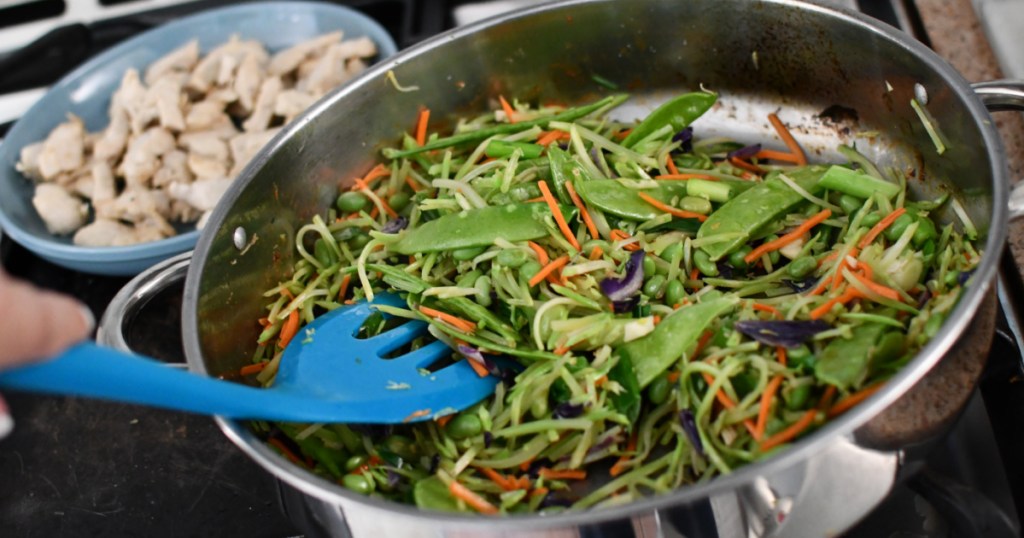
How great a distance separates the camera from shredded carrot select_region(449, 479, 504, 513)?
1.32m

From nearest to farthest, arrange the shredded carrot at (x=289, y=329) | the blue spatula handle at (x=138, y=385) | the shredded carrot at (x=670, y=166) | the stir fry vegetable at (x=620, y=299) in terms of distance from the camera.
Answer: the blue spatula handle at (x=138, y=385), the stir fry vegetable at (x=620, y=299), the shredded carrot at (x=289, y=329), the shredded carrot at (x=670, y=166)

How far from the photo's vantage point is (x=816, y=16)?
1786mm

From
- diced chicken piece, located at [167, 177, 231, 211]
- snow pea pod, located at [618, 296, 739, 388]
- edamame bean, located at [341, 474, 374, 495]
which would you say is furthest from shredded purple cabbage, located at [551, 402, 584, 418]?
diced chicken piece, located at [167, 177, 231, 211]

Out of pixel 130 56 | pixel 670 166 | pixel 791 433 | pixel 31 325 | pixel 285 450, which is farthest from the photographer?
pixel 130 56

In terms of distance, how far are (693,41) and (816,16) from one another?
0.27 metres

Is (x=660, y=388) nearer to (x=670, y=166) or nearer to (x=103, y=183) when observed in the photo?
(x=670, y=166)

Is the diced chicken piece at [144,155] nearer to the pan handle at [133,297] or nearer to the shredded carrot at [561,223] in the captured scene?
the pan handle at [133,297]

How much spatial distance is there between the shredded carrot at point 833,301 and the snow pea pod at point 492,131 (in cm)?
73

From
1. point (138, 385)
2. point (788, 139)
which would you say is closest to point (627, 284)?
point (788, 139)

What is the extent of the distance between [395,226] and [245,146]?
684mm

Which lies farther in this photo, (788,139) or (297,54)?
(297,54)

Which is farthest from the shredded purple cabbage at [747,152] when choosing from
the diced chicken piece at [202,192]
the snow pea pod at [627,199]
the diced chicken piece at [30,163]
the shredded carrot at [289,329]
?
the diced chicken piece at [30,163]

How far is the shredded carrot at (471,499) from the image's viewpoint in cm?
132

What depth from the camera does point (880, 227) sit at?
1.57 meters
